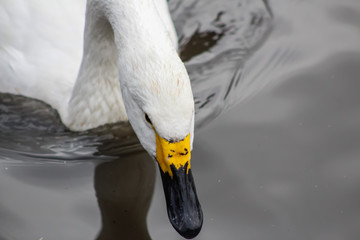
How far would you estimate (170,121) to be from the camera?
155 inches

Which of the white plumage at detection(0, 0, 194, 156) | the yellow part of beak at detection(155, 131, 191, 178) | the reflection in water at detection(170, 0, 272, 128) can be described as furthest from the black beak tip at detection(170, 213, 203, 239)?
the reflection in water at detection(170, 0, 272, 128)

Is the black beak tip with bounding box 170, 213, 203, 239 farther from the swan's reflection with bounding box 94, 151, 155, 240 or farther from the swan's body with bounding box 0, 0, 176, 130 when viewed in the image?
the swan's body with bounding box 0, 0, 176, 130

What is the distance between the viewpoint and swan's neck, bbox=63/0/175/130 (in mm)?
4137

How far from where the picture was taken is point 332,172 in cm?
509

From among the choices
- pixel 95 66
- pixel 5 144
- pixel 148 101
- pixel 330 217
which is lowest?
pixel 330 217

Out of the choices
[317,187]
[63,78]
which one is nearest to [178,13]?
[63,78]

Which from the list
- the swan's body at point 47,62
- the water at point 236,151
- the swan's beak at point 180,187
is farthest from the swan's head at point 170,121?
the swan's body at point 47,62

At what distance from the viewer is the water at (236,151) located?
4770 mm

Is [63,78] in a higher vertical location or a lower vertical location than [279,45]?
higher

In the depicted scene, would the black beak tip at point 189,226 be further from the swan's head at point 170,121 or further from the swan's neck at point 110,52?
the swan's neck at point 110,52

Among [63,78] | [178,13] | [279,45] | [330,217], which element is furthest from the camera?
[178,13]

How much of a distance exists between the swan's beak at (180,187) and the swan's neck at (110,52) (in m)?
0.50

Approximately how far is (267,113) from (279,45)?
Result: 0.82 metres

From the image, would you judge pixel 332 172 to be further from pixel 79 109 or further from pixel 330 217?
pixel 79 109
